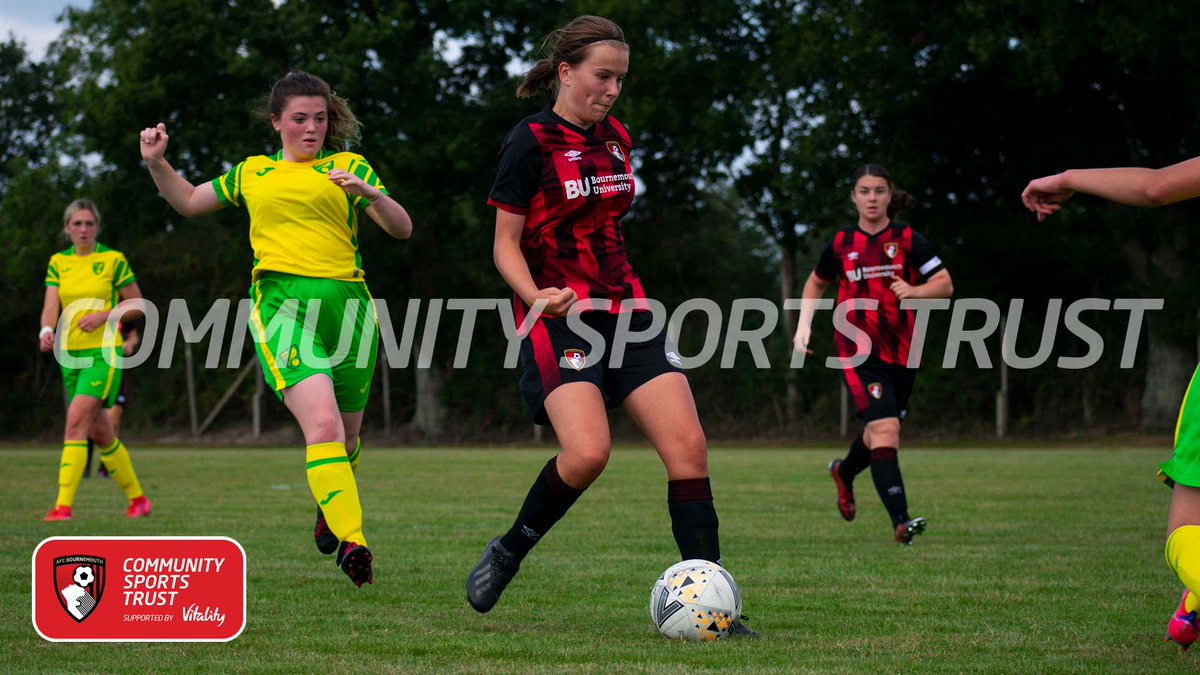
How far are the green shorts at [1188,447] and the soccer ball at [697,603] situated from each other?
1.55m

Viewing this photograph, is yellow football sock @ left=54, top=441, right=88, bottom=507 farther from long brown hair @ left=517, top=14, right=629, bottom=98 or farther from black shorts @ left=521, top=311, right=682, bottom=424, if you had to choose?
long brown hair @ left=517, top=14, right=629, bottom=98

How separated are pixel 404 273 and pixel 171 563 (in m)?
26.7

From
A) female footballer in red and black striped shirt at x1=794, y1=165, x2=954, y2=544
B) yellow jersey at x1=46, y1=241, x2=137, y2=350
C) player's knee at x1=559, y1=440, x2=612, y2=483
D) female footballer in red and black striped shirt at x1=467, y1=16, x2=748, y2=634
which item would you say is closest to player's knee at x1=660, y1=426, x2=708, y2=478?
female footballer in red and black striped shirt at x1=467, y1=16, x2=748, y2=634

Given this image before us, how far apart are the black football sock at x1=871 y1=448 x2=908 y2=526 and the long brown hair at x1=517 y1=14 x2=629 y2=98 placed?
4183 mm

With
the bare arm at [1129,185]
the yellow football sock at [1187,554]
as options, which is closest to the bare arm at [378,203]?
the bare arm at [1129,185]

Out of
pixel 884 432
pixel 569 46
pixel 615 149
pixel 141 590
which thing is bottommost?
pixel 141 590

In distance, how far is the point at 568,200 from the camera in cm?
522

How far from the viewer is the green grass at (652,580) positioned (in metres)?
4.62

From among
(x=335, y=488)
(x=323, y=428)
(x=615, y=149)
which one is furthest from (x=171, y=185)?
(x=615, y=149)

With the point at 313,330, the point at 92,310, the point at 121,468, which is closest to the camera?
the point at 313,330

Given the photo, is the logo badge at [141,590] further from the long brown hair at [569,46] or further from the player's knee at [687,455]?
the long brown hair at [569,46]

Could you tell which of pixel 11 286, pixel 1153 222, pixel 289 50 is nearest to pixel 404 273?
pixel 289 50

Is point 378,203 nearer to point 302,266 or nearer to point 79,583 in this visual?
point 302,266

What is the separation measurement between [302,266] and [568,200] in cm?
158
